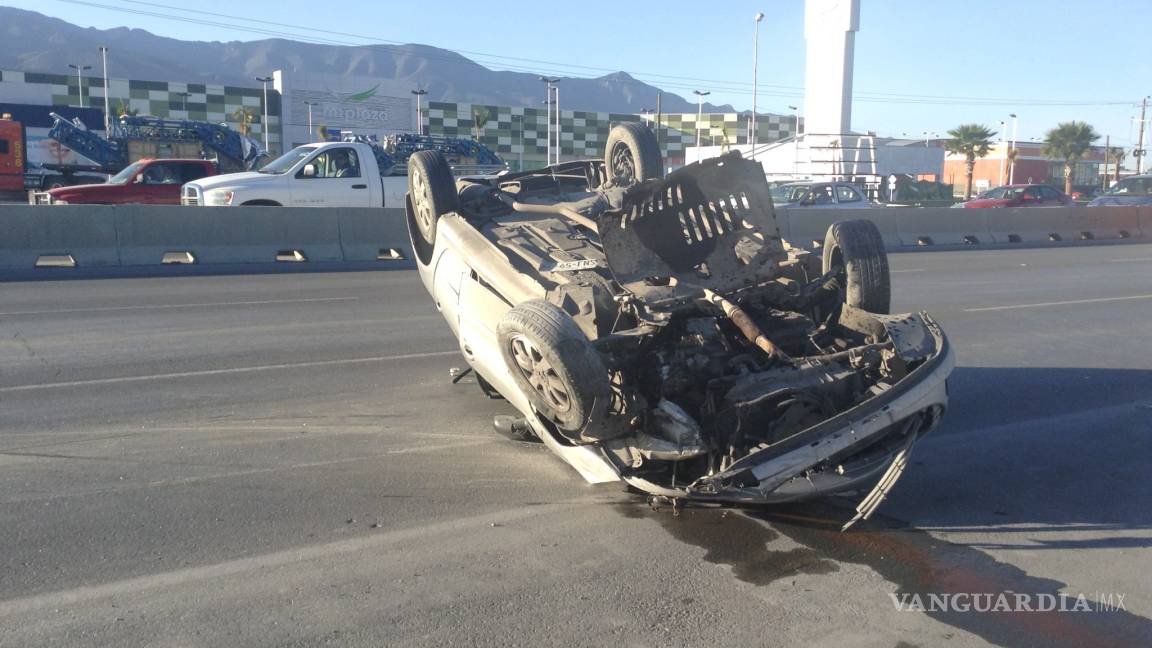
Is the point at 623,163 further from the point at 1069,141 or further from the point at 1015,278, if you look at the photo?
the point at 1069,141

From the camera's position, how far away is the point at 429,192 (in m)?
6.76

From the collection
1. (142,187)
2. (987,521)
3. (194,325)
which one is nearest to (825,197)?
(142,187)

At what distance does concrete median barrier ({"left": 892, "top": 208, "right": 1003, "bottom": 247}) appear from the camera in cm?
2364

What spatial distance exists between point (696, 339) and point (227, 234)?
521 inches

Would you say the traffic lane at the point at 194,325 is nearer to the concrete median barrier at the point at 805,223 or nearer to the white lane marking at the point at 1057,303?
the white lane marking at the point at 1057,303

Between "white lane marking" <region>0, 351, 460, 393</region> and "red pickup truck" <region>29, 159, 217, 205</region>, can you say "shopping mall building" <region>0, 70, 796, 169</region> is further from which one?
"white lane marking" <region>0, 351, 460, 393</region>

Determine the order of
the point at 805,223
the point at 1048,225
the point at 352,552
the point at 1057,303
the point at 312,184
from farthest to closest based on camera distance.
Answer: the point at 1048,225, the point at 805,223, the point at 312,184, the point at 1057,303, the point at 352,552

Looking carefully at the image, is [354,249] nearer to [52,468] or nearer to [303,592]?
[52,468]

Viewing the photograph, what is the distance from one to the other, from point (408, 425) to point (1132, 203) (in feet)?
96.6

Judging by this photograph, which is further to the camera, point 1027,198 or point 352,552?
point 1027,198

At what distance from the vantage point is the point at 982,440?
6.24m

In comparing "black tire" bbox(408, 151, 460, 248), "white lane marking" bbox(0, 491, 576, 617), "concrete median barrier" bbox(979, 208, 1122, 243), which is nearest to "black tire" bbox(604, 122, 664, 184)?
"black tire" bbox(408, 151, 460, 248)

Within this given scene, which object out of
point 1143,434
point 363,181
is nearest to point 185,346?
point 1143,434

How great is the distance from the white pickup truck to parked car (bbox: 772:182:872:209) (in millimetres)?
9947
